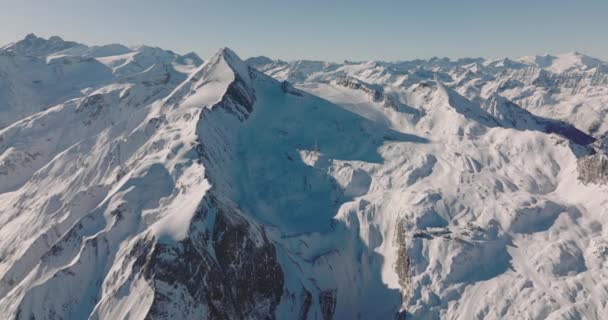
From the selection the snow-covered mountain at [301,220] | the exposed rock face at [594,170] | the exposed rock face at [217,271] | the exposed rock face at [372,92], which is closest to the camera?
the exposed rock face at [217,271]

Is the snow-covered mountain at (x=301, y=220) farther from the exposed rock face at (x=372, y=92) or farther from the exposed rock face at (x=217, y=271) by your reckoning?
the exposed rock face at (x=372, y=92)

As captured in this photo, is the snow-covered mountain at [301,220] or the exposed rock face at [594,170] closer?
the snow-covered mountain at [301,220]

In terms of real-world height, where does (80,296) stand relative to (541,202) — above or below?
below

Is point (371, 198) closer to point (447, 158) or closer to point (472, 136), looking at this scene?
point (447, 158)

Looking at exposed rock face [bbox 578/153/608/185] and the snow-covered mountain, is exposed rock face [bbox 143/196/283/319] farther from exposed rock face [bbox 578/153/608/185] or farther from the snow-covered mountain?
exposed rock face [bbox 578/153/608/185]

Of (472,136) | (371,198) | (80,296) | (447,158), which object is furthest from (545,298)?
(80,296)

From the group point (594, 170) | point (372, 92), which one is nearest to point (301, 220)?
point (594, 170)

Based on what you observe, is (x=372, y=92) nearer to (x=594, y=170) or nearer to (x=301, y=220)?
(x=301, y=220)

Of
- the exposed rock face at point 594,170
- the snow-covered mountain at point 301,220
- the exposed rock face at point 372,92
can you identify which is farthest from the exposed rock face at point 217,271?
the exposed rock face at point 372,92
